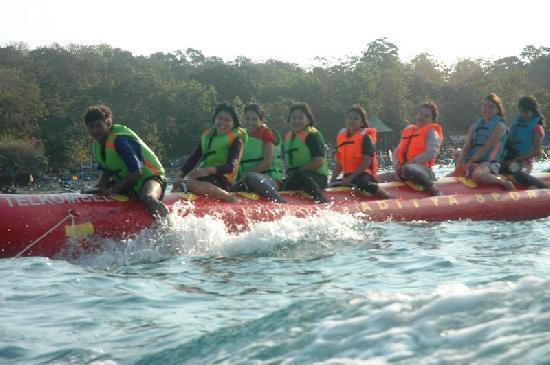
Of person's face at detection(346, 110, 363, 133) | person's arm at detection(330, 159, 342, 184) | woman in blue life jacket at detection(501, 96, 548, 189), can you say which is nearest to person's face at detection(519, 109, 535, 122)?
woman in blue life jacket at detection(501, 96, 548, 189)

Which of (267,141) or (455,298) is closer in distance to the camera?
(455,298)

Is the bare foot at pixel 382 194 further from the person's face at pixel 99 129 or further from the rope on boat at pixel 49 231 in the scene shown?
the rope on boat at pixel 49 231

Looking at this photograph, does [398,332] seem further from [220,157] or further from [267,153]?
[267,153]

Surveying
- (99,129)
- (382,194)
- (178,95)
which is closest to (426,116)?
(382,194)

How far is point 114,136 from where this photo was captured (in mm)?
6180

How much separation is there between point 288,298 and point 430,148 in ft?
16.1

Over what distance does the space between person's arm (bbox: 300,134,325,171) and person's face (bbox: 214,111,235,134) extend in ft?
3.44

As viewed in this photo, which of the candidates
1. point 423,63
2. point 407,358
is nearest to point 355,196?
point 407,358

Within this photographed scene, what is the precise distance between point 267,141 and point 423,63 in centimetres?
5931

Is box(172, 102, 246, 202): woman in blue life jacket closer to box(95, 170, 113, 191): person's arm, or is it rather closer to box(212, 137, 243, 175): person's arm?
box(212, 137, 243, 175): person's arm

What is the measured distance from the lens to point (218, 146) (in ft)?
23.3

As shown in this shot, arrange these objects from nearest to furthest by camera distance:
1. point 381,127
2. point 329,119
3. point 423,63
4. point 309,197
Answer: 1. point 309,197
2. point 381,127
3. point 329,119
4. point 423,63

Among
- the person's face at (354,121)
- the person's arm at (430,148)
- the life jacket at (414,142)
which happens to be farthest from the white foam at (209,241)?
the life jacket at (414,142)

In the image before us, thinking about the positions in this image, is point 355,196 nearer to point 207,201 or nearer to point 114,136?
point 207,201
